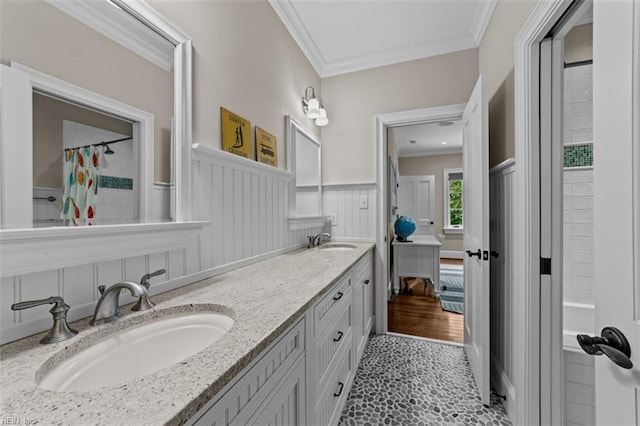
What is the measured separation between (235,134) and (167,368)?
47.2 inches

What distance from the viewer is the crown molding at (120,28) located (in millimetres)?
756

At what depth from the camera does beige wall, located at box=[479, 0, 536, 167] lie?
144 cm

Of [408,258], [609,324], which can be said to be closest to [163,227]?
[609,324]

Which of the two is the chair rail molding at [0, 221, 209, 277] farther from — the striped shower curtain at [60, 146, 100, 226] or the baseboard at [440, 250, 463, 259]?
the baseboard at [440, 250, 463, 259]

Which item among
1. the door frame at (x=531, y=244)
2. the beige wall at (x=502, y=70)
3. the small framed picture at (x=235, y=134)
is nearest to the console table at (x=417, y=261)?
the beige wall at (x=502, y=70)

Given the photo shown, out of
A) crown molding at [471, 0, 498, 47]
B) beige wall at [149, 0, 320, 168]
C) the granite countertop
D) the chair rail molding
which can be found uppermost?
crown molding at [471, 0, 498, 47]

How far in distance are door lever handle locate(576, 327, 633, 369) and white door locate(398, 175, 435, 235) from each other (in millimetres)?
5488

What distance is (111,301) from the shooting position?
76cm

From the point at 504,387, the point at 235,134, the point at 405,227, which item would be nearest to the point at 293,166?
the point at 235,134

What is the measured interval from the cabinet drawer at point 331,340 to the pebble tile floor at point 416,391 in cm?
40

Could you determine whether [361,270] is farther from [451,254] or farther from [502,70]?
[451,254]

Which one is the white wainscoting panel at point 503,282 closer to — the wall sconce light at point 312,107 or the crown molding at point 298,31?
the wall sconce light at point 312,107

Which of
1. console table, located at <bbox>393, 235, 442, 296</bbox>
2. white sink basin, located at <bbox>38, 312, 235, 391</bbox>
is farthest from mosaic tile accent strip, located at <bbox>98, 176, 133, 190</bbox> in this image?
console table, located at <bbox>393, 235, 442, 296</bbox>

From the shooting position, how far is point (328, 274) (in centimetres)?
126
